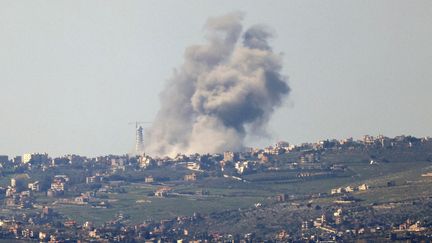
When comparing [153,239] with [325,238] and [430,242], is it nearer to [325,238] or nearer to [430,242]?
[325,238]

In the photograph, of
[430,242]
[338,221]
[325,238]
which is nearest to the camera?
[430,242]

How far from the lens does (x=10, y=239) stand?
18538cm

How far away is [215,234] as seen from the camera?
197m

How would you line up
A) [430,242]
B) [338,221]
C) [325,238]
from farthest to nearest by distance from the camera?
[338,221] < [325,238] < [430,242]

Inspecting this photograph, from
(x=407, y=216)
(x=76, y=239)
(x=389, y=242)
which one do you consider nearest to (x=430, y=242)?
(x=389, y=242)

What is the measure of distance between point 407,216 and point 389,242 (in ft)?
66.1

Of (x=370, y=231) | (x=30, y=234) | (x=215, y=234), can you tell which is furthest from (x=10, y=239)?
(x=370, y=231)

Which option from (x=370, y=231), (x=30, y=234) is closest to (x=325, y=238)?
(x=370, y=231)

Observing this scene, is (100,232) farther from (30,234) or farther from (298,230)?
(298,230)

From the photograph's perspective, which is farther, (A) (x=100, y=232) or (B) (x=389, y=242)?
(A) (x=100, y=232)

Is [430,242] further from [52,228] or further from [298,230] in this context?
[52,228]

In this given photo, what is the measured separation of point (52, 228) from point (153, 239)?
14.0 meters

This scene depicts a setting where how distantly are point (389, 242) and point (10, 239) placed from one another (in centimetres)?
3740

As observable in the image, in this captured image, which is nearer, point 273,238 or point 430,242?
point 430,242
